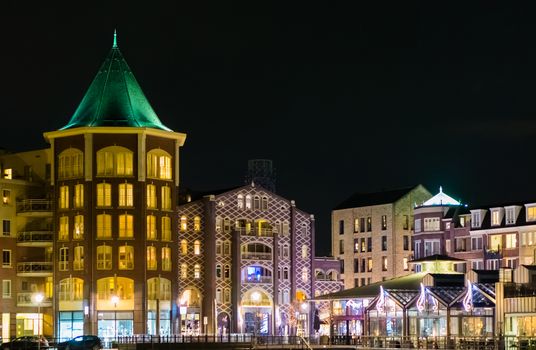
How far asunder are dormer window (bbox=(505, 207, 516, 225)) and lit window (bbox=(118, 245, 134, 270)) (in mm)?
42506

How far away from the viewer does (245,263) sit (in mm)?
151000

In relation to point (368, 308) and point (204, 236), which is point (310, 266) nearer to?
point (204, 236)

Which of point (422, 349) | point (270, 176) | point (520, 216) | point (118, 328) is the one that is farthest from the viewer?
point (270, 176)

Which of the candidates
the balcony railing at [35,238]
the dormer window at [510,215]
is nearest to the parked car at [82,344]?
the balcony railing at [35,238]

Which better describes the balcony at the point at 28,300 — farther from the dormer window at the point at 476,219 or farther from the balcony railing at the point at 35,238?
the dormer window at the point at 476,219

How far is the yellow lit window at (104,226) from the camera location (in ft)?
450

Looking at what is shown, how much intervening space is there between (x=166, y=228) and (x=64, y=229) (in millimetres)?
11055

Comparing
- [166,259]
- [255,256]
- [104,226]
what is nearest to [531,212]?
[255,256]

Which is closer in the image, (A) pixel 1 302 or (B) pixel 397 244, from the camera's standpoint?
(A) pixel 1 302

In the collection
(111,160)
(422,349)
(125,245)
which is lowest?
(422,349)

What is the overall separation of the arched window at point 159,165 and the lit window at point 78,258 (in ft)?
35.2

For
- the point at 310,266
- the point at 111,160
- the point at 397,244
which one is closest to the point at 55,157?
the point at 111,160

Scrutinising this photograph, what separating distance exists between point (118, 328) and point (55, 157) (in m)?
20.2

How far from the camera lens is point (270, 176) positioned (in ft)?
567
